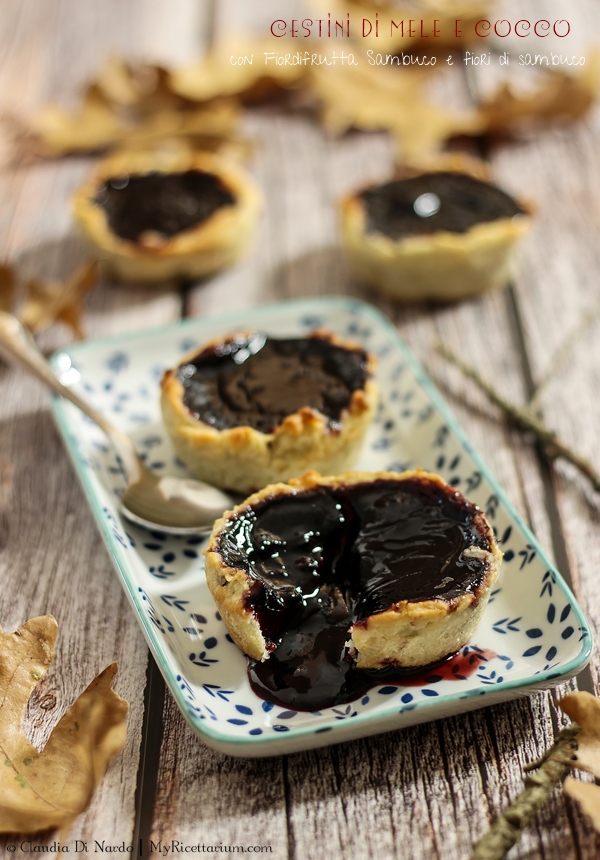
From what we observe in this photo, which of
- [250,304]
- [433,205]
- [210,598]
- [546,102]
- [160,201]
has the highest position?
[160,201]

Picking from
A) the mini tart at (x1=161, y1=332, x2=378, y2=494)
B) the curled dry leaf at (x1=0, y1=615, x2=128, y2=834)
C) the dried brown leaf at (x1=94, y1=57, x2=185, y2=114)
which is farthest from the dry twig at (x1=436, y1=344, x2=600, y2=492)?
the dried brown leaf at (x1=94, y1=57, x2=185, y2=114)

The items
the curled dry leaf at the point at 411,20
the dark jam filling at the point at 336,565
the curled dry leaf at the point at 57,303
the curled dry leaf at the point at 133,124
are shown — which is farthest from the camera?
the curled dry leaf at the point at 411,20

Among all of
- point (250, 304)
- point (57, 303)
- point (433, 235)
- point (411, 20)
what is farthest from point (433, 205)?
point (411, 20)

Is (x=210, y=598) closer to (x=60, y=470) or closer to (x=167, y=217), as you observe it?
(x=60, y=470)

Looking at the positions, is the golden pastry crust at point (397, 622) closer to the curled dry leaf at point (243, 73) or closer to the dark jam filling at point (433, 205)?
the dark jam filling at point (433, 205)

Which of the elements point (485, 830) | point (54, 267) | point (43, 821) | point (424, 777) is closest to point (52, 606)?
point (43, 821)

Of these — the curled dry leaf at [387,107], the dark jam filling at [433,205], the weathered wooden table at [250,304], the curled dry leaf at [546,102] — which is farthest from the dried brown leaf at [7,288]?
the curled dry leaf at [546,102]
